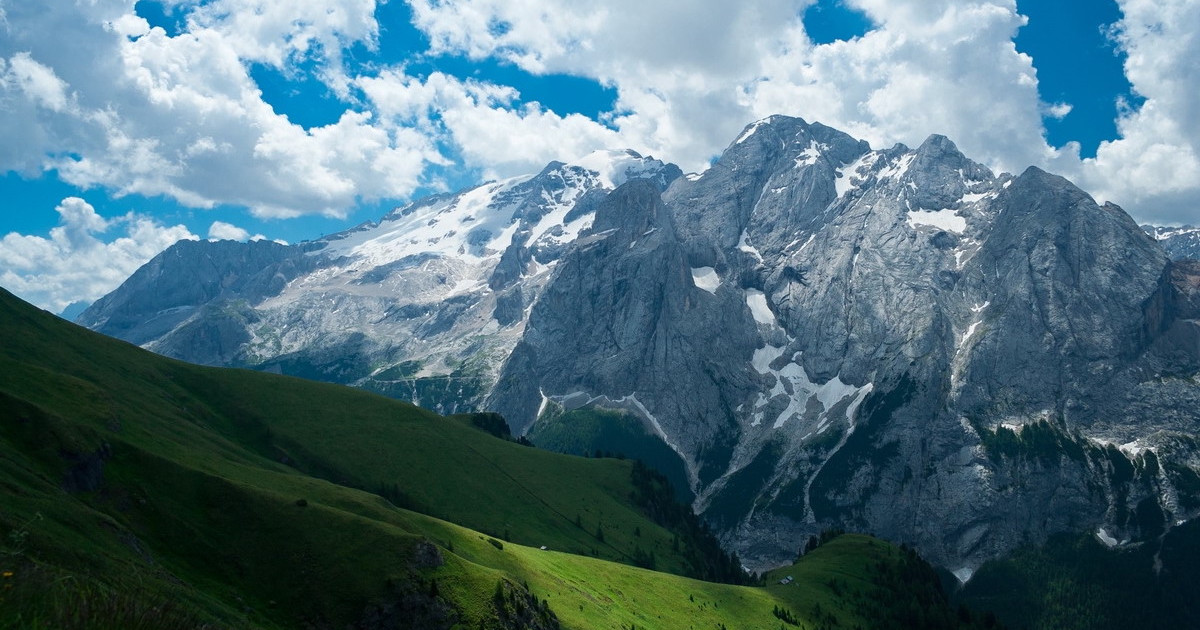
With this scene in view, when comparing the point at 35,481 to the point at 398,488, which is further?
the point at 398,488

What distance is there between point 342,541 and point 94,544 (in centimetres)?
2800

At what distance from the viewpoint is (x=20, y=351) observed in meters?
146

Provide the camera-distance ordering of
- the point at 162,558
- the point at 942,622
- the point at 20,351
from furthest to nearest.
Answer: the point at 942,622
the point at 20,351
the point at 162,558

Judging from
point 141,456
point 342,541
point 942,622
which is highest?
point 141,456

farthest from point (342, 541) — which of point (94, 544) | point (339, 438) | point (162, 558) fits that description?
point (339, 438)

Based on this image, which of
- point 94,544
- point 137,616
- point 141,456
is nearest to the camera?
point 137,616

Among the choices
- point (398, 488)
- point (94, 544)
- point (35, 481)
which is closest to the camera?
point (94, 544)

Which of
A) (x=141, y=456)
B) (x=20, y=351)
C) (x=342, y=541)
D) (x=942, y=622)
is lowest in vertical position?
(x=942, y=622)

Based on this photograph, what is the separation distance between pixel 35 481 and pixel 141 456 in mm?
24706

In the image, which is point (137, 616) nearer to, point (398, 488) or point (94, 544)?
point (94, 544)

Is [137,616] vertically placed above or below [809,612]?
above

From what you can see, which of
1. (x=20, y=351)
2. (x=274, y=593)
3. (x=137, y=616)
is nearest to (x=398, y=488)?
(x=20, y=351)

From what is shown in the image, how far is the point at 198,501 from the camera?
89.1 meters

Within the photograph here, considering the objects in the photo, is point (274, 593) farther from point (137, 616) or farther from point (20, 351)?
point (20, 351)
